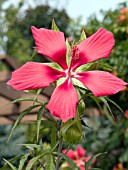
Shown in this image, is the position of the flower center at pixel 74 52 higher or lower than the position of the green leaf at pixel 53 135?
higher

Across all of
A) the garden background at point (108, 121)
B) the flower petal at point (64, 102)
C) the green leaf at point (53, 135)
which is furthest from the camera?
the garden background at point (108, 121)

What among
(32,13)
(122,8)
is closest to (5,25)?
(32,13)

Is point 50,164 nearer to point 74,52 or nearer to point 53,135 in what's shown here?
point 53,135

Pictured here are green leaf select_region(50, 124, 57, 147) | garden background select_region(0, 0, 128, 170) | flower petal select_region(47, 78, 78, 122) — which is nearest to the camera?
flower petal select_region(47, 78, 78, 122)

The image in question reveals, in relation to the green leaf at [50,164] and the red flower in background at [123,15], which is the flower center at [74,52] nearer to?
the green leaf at [50,164]

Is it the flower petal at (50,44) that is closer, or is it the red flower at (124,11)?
the flower petal at (50,44)

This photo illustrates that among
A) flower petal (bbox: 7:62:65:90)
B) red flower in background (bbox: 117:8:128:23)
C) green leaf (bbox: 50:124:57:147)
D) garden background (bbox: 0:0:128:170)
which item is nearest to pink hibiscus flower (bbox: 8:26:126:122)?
flower petal (bbox: 7:62:65:90)

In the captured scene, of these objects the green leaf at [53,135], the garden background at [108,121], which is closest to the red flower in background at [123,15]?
the garden background at [108,121]

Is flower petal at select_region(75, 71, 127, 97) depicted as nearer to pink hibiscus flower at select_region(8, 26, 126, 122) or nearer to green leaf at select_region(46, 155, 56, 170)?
pink hibiscus flower at select_region(8, 26, 126, 122)

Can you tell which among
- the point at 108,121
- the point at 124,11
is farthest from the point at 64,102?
the point at 108,121
